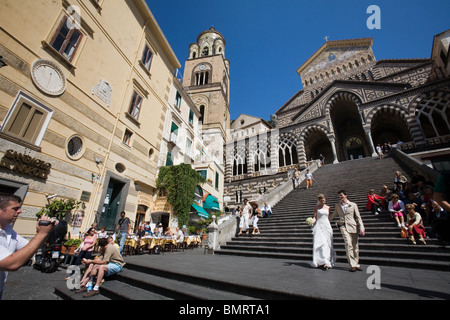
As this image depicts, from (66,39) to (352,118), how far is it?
26874 mm

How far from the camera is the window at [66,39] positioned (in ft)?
24.4

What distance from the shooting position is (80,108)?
792 centimetres

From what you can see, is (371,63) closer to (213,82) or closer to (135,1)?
(213,82)

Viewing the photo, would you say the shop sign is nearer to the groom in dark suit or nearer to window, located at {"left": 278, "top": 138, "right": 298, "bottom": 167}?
the groom in dark suit

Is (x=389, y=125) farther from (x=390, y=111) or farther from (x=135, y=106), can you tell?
(x=135, y=106)

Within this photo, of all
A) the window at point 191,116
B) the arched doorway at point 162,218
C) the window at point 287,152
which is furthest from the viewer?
the window at point 287,152

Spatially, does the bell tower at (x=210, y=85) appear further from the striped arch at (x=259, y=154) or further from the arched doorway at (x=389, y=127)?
the arched doorway at (x=389, y=127)

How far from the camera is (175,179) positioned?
39.1 ft

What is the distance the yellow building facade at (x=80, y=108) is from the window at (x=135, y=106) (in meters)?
0.06

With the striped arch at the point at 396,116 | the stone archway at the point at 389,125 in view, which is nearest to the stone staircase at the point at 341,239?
the striped arch at the point at 396,116

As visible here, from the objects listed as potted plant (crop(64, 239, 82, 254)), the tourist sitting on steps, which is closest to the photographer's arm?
potted plant (crop(64, 239, 82, 254))

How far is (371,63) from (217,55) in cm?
2266

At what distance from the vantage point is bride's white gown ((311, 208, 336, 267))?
4151 millimetres

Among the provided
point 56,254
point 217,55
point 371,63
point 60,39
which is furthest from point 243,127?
point 56,254
